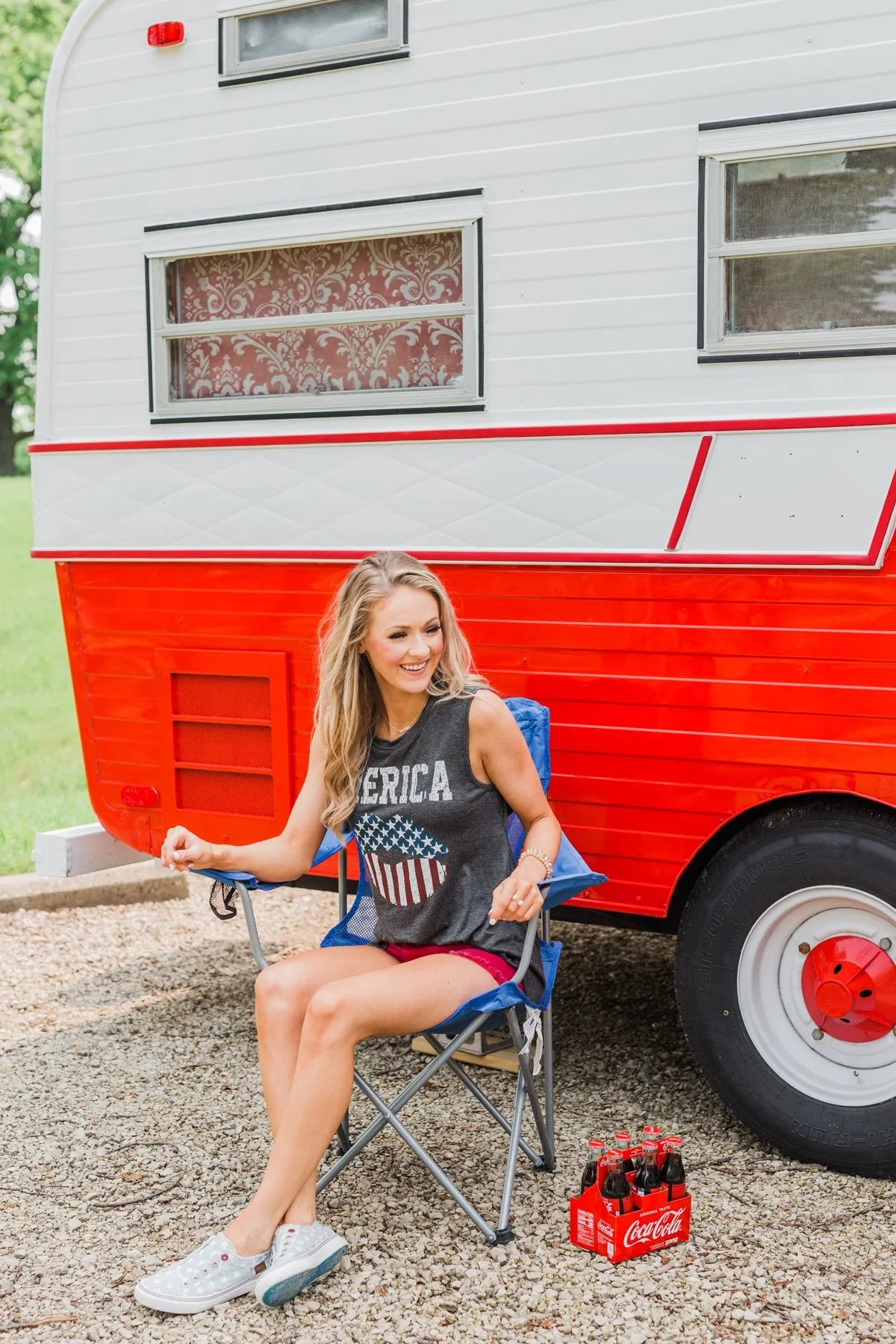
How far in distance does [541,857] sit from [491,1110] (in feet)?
2.07

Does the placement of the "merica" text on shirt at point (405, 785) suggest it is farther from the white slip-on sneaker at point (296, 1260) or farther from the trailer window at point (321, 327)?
the trailer window at point (321, 327)

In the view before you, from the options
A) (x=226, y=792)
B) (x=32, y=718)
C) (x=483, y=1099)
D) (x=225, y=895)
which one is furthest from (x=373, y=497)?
(x=32, y=718)

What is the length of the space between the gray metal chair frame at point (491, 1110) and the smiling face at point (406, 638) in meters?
0.59

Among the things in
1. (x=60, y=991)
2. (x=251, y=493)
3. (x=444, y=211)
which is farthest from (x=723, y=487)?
(x=60, y=991)

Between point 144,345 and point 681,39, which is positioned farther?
point 144,345

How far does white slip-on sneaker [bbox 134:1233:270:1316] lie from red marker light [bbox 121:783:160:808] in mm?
1718

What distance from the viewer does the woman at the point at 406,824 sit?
295cm

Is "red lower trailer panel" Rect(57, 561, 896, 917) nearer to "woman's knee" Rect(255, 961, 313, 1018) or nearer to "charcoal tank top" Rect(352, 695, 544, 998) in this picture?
"charcoal tank top" Rect(352, 695, 544, 998)

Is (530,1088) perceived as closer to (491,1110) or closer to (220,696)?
(491,1110)

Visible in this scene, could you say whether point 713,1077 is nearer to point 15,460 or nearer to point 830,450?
point 830,450

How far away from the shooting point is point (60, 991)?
194 inches

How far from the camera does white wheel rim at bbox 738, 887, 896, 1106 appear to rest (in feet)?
10.9

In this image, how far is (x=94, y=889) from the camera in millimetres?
5934

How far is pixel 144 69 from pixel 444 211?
113 cm
